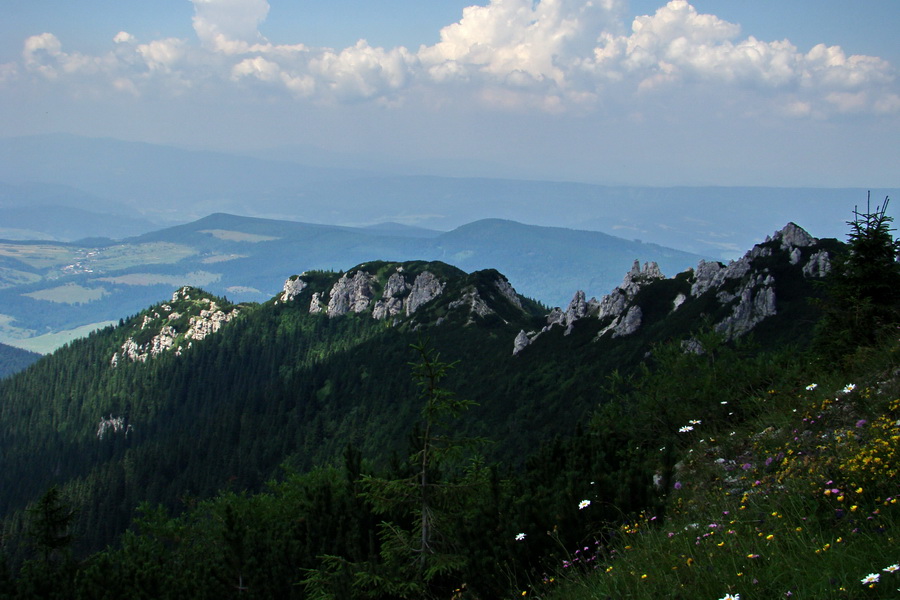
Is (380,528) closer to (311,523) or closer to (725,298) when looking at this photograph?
(311,523)

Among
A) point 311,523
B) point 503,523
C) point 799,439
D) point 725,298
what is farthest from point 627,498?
point 725,298

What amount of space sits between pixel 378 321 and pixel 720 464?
181322 mm

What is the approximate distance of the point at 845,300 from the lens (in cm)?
1791

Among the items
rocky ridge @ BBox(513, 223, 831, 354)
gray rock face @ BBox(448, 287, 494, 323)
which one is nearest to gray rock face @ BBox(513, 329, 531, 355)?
rocky ridge @ BBox(513, 223, 831, 354)

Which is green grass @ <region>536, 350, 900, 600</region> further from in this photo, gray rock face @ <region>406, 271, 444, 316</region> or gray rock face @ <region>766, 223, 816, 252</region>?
gray rock face @ <region>406, 271, 444, 316</region>

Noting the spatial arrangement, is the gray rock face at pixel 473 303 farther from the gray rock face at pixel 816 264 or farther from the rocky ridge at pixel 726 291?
the gray rock face at pixel 816 264

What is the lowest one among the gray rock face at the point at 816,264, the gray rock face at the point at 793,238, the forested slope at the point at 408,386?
the forested slope at the point at 408,386

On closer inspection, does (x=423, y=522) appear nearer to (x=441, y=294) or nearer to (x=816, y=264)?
(x=816, y=264)

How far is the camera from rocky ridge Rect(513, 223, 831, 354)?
87.3 m

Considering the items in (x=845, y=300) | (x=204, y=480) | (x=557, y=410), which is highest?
(x=845, y=300)

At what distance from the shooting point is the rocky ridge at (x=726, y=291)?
8731 centimetres

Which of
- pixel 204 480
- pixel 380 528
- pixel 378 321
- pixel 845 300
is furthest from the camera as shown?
pixel 378 321

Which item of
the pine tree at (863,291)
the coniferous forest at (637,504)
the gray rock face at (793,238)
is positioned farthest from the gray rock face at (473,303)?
the pine tree at (863,291)

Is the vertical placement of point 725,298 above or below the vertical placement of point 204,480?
above
